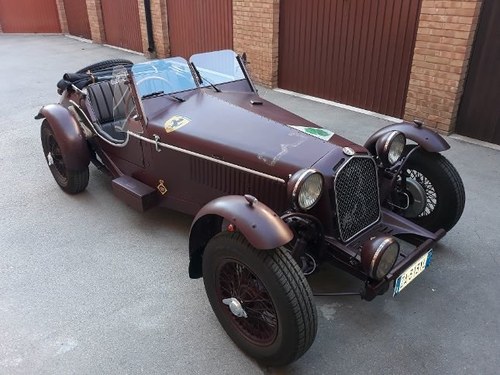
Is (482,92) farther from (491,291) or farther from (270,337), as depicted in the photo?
(270,337)

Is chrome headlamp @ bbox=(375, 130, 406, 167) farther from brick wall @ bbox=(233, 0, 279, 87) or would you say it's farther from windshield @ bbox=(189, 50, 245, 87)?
brick wall @ bbox=(233, 0, 279, 87)

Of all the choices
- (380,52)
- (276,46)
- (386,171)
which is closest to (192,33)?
(276,46)

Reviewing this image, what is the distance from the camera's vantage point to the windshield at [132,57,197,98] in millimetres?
3723

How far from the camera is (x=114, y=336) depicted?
2.76m

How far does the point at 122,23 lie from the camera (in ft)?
38.2

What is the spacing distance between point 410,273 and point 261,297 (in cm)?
93

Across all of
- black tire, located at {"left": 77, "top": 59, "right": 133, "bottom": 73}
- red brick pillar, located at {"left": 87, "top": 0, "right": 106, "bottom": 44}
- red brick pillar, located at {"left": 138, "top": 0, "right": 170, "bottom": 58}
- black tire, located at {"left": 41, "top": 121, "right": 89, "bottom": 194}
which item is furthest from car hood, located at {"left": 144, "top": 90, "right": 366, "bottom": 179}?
red brick pillar, located at {"left": 87, "top": 0, "right": 106, "bottom": 44}

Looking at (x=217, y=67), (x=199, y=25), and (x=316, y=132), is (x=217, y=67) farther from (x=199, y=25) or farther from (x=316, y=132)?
(x=199, y=25)

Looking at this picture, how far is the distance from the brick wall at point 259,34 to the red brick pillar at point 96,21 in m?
5.94

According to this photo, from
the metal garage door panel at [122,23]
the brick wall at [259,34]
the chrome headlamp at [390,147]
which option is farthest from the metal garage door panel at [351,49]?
the metal garage door panel at [122,23]

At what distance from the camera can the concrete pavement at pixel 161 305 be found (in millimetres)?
2568

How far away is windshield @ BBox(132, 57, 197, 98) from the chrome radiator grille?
5.71 ft

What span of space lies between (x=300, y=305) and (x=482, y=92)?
446 centimetres

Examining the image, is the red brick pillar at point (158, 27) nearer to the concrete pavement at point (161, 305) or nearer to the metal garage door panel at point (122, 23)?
the metal garage door panel at point (122, 23)
